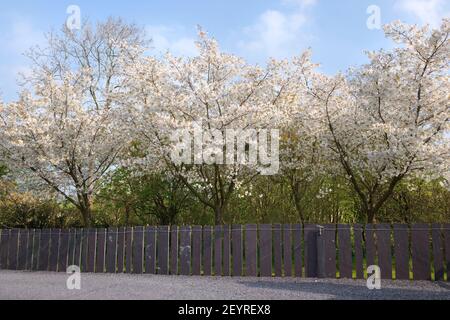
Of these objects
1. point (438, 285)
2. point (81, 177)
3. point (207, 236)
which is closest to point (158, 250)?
point (207, 236)

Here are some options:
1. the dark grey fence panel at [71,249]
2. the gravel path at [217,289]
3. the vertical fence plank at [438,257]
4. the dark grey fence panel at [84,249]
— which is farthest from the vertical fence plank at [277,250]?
the dark grey fence panel at [71,249]

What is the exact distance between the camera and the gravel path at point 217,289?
9273mm

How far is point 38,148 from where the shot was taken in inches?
701

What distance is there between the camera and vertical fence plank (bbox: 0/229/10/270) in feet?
57.5

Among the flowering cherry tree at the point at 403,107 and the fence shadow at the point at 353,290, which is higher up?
the flowering cherry tree at the point at 403,107

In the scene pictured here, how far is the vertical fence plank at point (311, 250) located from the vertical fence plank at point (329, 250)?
9.9 inches

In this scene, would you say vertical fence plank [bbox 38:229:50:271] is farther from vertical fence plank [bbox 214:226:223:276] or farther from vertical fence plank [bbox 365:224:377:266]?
vertical fence plank [bbox 365:224:377:266]

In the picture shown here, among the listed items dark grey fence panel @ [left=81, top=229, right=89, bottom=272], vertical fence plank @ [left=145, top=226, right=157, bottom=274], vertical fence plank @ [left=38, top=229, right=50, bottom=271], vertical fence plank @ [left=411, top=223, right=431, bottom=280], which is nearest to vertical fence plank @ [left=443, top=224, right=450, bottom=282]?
vertical fence plank @ [left=411, top=223, right=431, bottom=280]

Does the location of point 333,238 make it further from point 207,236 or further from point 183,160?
point 183,160

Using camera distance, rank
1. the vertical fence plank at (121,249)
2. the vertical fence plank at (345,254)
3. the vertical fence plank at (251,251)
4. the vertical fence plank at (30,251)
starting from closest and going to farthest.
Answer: the vertical fence plank at (345,254)
the vertical fence plank at (251,251)
the vertical fence plank at (121,249)
the vertical fence plank at (30,251)

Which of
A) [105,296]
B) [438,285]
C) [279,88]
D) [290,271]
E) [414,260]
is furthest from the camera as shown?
[279,88]

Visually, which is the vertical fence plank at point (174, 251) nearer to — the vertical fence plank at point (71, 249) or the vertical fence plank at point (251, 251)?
the vertical fence plank at point (251, 251)

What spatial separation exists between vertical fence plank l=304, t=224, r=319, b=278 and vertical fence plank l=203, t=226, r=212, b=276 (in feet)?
9.50

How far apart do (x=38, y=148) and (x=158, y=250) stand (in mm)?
7522
